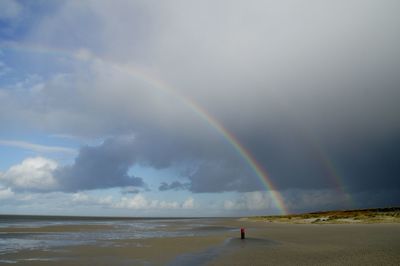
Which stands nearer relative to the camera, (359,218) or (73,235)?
(73,235)

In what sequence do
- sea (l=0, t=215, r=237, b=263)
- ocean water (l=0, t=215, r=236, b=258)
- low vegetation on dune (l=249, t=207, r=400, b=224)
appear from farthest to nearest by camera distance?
low vegetation on dune (l=249, t=207, r=400, b=224) < ocean water (l=0, t=215, r=236, b=258) < sea (l=0, t=215, r=237, b=263)

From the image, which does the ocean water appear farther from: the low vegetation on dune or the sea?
the low vegetation on dune

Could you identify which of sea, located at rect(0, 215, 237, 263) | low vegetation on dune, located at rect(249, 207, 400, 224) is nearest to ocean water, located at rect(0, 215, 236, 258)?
sea, located at rect(0, 215, 237, 263)

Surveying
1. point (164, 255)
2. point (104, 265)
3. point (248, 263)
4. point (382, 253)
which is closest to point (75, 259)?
point (104, 265)

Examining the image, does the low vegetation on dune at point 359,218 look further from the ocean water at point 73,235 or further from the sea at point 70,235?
the ocean water at point 73,235

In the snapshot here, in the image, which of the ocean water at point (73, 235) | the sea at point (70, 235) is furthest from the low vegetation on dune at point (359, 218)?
the ocean water at point (73, 235)

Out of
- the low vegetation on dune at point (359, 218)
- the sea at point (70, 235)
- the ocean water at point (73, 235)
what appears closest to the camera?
the sea at point (70, 235)

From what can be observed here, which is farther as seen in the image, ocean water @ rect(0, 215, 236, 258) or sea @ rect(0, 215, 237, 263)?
ocean water @ rect(0, 215, 236, 258)

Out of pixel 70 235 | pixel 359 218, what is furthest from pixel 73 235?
pixel 359 218

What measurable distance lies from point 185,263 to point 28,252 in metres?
15.4

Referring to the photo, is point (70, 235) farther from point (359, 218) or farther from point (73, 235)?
point (359, 218)

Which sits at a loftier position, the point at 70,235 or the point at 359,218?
the point at 359,218

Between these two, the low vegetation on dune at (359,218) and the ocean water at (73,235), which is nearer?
the ocean water at (73,235)

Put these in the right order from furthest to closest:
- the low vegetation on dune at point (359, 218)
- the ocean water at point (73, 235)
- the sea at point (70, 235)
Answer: the low vegetation on dune at point (359, 218)
the ocean water at point (73, 235)
the sea at point (70, 235)
